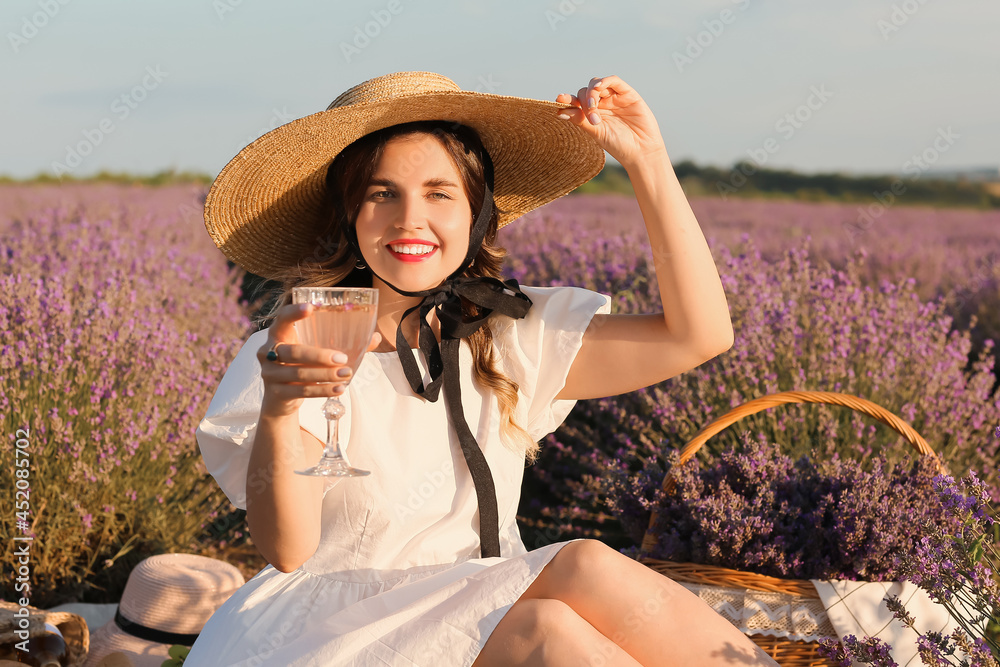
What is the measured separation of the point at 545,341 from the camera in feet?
7.18

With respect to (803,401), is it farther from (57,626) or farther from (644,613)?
(57,626)

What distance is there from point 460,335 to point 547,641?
76 cm

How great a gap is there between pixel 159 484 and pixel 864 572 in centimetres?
243

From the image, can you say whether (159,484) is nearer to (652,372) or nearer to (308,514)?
(308,514)

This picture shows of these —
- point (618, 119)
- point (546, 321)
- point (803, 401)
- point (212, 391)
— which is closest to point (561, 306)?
point (546, 321)

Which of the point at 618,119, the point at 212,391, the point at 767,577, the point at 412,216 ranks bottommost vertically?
the point at 767,577

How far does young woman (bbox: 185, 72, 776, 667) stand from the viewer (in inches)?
66.6

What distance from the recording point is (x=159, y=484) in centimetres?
326

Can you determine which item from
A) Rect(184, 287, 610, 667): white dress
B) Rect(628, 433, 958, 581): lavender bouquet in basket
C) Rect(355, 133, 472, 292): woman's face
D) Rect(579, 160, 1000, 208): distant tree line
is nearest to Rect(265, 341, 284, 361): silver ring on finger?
Rect(184, 287, 610, 667): white dress

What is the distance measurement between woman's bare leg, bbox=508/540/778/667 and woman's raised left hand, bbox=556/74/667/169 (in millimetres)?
830

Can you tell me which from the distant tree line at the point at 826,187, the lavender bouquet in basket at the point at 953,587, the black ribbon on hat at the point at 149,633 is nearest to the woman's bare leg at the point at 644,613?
the lavender bouquet in basket at the point at 953,587

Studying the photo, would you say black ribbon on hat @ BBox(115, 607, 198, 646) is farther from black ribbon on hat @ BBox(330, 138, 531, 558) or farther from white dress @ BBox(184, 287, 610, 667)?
black ribbon on hat @ BBox(330, 138, 531, 558)

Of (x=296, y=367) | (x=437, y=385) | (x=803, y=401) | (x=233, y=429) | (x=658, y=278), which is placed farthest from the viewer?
(x=803, y=401)

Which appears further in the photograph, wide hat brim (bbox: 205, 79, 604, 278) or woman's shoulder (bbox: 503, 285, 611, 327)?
woman's shoulder (bbox: 503, 285, 611, 327)
